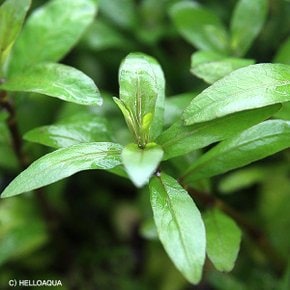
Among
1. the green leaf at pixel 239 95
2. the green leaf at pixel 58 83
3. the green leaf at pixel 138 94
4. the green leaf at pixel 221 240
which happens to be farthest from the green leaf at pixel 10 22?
the green leaf at pixel 221 240

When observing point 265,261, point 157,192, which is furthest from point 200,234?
point 265,261

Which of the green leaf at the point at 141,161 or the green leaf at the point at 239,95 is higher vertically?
the green leaf at the point at 239,95

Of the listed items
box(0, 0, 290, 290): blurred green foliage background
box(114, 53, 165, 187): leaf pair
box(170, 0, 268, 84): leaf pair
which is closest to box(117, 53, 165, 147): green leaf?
box(114, 53, 165, 187): leaf pair

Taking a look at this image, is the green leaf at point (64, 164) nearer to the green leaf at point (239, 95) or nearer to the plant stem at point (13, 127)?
the green leaf at point (239, 95)

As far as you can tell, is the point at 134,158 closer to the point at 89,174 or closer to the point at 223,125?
the point at 223,125

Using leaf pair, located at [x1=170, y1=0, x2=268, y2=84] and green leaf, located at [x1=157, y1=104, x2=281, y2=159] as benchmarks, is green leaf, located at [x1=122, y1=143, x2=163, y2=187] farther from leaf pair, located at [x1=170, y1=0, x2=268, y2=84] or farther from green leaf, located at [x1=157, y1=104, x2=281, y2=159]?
leaf pair, located at [x1=170, y1=0, x2=268, y2=84]
